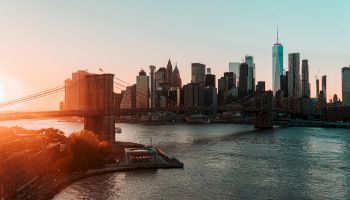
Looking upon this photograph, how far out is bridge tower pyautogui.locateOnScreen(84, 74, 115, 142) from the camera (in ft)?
303

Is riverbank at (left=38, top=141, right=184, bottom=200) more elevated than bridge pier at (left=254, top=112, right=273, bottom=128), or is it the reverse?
bridge pier at (left=254, top=112, right=273, bottom=128)

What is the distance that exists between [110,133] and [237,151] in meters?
25.7

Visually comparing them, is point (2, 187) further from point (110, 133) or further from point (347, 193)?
point (110, 133)

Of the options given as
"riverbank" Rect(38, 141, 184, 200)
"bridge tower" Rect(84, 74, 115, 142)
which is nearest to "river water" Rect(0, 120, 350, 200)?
"riverbank" Rect(38, 141, 184, 200)

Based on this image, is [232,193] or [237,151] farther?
[237,151]

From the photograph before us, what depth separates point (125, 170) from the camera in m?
→ 62.8

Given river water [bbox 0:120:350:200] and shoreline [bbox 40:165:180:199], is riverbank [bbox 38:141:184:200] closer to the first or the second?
shoreline [bbox 40:165:180:199]

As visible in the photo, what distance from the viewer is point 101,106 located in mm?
93875

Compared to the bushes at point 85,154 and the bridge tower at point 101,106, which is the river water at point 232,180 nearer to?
the bushes at point 85,154

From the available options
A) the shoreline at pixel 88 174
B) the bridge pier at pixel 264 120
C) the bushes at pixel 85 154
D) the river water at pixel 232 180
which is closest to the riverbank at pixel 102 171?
the shoreline at pixel 88 174

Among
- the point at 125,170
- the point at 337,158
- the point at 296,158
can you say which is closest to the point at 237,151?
the point at 296,158

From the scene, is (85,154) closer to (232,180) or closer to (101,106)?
(232,180)

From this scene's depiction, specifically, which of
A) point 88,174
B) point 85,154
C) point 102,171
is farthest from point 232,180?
point 85,154

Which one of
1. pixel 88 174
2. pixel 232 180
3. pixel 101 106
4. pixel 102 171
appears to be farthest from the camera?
pixel 101 106
